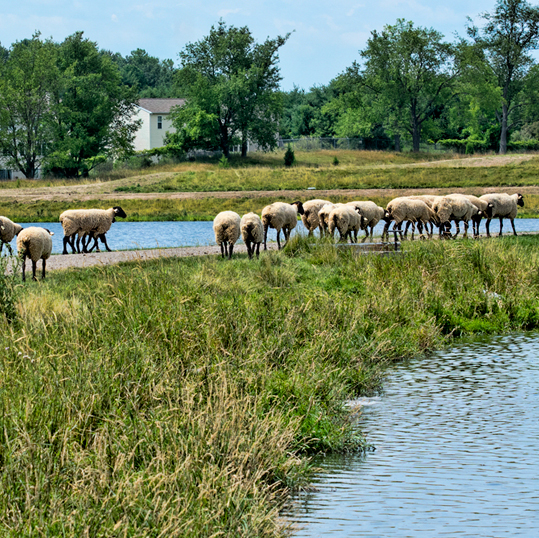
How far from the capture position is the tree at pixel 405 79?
8819cm

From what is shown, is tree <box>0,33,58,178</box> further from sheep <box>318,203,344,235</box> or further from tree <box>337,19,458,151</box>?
sheep <box>318,203,344,235</box>

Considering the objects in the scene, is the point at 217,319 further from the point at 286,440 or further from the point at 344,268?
the point at 344,268

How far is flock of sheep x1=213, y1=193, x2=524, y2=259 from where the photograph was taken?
21.3m

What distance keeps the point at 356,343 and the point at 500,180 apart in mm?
50156

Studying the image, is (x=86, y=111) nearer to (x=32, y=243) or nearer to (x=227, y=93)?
(x=227, y=93)

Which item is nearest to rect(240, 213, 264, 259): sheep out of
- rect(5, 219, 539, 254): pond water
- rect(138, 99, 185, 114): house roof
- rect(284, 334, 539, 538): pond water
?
rect(5, 219, 539, 254): pond water

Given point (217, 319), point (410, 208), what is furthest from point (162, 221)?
point (217, 319)

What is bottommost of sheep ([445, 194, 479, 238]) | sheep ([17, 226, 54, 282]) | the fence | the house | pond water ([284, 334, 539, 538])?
pond water ([284, 334, 539, 538])

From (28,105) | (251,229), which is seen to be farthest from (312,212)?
(28,105)

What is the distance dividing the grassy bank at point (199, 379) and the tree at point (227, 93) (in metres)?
67.6

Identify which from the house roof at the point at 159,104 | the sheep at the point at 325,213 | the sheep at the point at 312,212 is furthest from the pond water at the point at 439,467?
the house roof at the point at 159,104

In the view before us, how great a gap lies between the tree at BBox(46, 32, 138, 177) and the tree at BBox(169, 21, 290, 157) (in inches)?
254

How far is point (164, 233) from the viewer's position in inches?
1451

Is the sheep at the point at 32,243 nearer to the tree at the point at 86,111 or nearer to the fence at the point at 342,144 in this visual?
the tree at the point at 86,111
